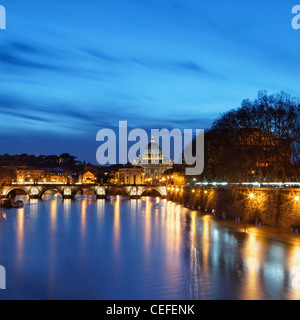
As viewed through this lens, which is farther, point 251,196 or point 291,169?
point 291,169

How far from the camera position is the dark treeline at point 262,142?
45.3 meters

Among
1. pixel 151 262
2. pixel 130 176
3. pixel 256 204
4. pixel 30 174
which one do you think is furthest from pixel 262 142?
pixel 30 174

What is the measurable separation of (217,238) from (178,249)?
4.54m

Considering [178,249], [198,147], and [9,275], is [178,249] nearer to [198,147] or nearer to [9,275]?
[9,275]

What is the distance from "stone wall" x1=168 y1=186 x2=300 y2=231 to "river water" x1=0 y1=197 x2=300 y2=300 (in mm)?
1493

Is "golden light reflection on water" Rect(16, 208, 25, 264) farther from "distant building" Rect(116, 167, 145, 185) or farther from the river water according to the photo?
"distant building" Rect(116, 167, 145, 185)

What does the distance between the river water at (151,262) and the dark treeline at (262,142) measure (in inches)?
283

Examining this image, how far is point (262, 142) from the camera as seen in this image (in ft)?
153

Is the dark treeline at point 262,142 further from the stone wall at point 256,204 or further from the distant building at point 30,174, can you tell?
the distant building at point 30,174

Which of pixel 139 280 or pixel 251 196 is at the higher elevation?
pixel 251 196

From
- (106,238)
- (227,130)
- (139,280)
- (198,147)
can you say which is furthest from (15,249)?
(198,147)
